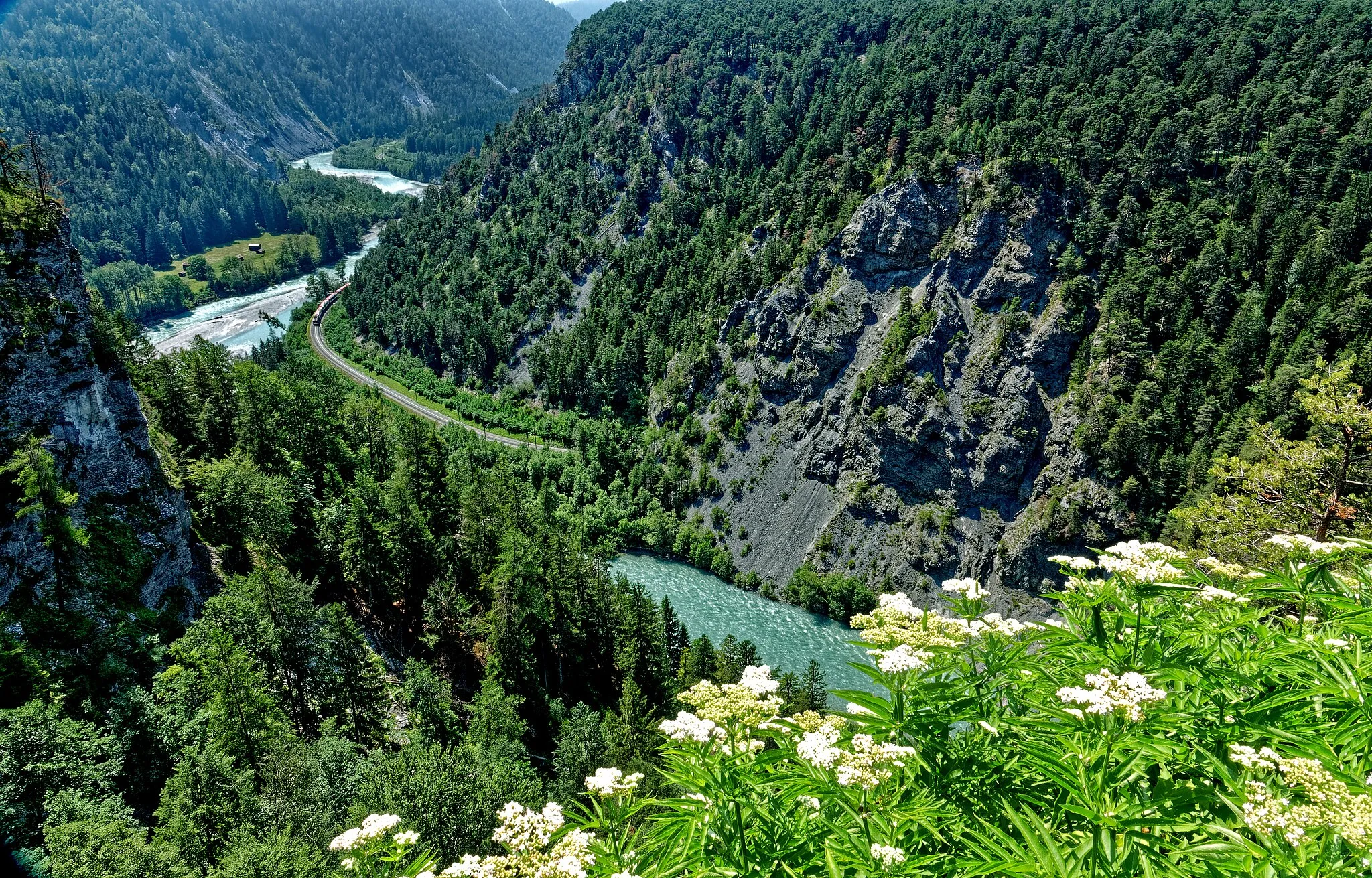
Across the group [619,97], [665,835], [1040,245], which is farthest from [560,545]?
[619,97]

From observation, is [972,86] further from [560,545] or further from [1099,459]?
[560,545]

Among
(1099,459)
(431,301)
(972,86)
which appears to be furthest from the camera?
(431,301)

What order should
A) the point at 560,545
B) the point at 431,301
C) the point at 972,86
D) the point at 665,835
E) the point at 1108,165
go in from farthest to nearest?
the point at 431,301
the point at 972,86
the point at 1108,165
the point at 560,545
the point at 665,835

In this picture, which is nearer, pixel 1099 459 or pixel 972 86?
pixel 1099 459

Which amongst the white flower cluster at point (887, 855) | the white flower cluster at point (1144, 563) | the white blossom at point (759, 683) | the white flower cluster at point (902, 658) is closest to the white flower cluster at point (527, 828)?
the white blossom at point (759, 683)

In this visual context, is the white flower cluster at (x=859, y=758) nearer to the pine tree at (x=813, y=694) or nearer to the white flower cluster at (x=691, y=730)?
the white flower cluster at (x=691, y=730)

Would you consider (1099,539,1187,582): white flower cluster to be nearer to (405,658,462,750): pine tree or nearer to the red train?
(405,658,462,750): pine tree
